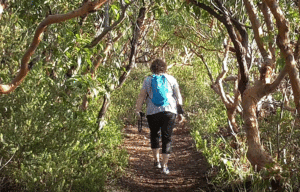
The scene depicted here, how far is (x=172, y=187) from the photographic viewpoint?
16.2 feet

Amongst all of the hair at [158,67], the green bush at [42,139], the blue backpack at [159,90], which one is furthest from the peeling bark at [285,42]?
the hair at [158,67]

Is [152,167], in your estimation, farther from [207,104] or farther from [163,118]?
[207,104]

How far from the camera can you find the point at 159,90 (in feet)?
16.8

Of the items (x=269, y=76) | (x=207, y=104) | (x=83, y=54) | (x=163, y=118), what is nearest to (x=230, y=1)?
(x=269, y=76)

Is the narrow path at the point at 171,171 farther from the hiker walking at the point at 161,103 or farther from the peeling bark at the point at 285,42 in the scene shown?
the peeling bark at the point at 285,42

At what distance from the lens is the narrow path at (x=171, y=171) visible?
496cm

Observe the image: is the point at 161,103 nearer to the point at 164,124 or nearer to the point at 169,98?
the point at 169,98

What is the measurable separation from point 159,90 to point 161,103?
0.19 metres

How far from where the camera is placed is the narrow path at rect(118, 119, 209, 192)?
4965mm

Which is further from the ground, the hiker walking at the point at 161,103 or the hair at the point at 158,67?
the hair at the point at 158,67

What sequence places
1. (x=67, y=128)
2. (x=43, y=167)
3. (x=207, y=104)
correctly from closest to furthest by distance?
(x=43, y=167) < (x=67, y=128) < (x=207, y=104)

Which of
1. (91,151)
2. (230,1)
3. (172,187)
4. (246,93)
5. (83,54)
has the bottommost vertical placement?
(172,187)

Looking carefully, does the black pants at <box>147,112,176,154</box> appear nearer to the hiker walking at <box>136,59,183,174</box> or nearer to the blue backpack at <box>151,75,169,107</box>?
the hiker walking at <box>136,59,183,174</box>

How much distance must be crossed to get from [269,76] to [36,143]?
2.60 m
